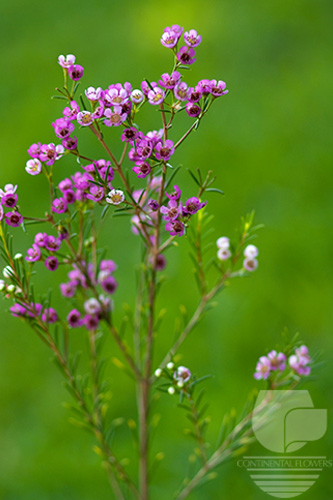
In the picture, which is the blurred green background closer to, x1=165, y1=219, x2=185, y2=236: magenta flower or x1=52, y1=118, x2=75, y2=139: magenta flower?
x1=165, y1=219, x2=185, y2=236: magenta flower

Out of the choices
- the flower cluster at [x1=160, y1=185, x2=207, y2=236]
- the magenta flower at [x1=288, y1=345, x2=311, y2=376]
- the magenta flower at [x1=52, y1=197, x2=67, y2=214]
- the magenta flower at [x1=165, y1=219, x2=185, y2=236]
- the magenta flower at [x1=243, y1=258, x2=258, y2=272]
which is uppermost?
the magenta flower at [x1=52, y1=197, x2=67, y2=214]

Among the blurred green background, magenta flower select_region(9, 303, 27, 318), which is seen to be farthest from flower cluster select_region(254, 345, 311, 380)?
the blurred green background

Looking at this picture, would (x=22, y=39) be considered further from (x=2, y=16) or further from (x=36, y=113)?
(x=36, y=113)

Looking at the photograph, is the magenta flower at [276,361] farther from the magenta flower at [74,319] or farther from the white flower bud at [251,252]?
the magenta flower at [74,319]

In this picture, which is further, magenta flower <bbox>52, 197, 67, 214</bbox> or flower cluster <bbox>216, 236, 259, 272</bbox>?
flower cluster <bbox>216, 236, 259, 272</bbox>

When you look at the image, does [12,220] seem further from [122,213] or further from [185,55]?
[185,55]

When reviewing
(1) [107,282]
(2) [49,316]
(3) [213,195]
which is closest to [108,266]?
(1) [107,282]
